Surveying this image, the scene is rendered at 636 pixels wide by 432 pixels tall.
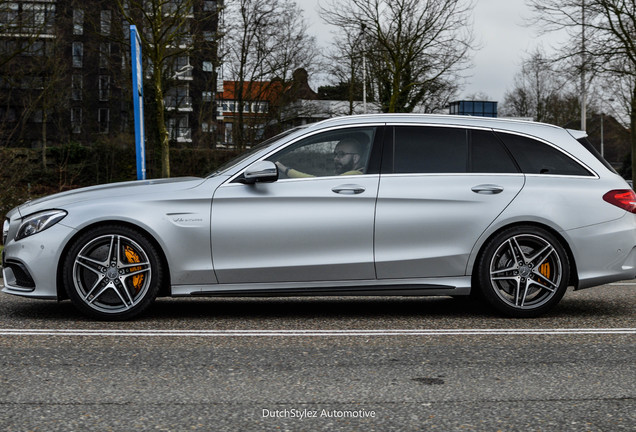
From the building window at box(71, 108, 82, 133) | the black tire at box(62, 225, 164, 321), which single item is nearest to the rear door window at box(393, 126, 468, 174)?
the black tire at box(62, 225, 164, 321)

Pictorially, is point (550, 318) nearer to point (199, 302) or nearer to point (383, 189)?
point (383, 189)

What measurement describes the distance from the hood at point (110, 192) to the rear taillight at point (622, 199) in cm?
331

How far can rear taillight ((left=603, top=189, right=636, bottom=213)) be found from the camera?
22.4ft

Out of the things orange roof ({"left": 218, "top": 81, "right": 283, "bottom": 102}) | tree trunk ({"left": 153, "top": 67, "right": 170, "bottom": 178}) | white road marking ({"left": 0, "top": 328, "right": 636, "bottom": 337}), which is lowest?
white road marking ({"left": 0, "top": 328, "right": 636, "bottom": 337})

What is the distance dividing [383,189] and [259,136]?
35.5 meters

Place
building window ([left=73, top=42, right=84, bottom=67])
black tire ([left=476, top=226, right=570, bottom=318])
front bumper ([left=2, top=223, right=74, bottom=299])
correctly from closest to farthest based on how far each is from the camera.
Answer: front bumper ([left=2, top=223, right=74, bottom=299]) < black tire ([left=476, top=226, right=570, bottom=318]) < building window ([left=73, top=42, right=84, bottom=67])

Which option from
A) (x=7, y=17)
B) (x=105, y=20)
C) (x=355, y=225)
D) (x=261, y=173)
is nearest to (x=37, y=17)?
(x=7, y=17)

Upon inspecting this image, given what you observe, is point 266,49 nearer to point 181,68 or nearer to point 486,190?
point 181,68

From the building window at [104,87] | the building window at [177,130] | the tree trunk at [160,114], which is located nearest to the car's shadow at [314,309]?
the tree trunk at [160,114]

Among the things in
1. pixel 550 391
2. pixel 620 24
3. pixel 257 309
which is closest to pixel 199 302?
Result: pixel 257 309

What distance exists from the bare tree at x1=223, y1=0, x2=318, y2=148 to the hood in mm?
34188

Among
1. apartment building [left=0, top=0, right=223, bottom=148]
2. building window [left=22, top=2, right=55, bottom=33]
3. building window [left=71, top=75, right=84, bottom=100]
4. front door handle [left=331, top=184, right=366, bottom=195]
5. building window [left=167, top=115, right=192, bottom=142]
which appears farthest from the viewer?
building window [left=71, top=75, right=84, bottom=100]

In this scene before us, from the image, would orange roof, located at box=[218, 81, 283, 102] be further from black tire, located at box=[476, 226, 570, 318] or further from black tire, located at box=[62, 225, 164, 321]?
black tire, located at box=[62, 225, 164, 321]

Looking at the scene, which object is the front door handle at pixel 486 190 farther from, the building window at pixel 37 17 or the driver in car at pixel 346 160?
the building window at pixel 37 17
